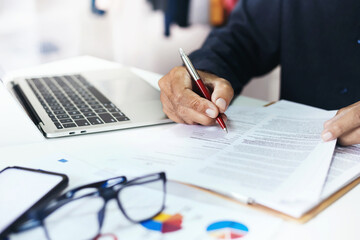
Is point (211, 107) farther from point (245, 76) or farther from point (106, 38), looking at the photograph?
point (106, 38)

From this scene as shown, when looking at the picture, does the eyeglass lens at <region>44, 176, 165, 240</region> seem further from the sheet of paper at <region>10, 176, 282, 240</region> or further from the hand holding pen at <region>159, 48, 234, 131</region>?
the hand holding pen at <region>159, 48, 234, 131</region>

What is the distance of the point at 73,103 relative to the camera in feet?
2.60

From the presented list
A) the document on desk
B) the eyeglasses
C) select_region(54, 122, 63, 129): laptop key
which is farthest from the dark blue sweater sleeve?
the eyeglasses

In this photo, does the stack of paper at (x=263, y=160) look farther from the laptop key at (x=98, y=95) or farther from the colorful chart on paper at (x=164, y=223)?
the laptop key at (x=98, y=95)

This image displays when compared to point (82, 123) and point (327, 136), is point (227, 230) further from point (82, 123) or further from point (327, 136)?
point (82, 123)

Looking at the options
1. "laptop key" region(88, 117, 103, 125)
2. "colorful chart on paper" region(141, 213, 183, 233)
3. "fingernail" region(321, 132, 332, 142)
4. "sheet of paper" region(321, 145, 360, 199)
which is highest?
"fingernail" region(321, 132, 332, 142)

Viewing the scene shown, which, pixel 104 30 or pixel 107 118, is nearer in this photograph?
pixel 107 118

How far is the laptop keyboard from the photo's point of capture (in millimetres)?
702

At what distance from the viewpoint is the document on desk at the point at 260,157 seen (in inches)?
17.2

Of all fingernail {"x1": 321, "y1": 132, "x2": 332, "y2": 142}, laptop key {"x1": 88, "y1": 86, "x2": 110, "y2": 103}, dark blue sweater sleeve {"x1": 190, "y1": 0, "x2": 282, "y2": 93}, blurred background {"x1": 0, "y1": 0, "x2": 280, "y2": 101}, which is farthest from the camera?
blurred background {"x1": 0, "y1": 0, "x2": 280, "y2": 101}

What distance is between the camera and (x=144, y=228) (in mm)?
393

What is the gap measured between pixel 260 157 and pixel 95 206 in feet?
0.76

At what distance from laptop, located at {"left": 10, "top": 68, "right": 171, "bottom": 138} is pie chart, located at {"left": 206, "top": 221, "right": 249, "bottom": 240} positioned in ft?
1.08

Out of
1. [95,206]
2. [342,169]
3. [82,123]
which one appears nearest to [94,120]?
[82,123]
